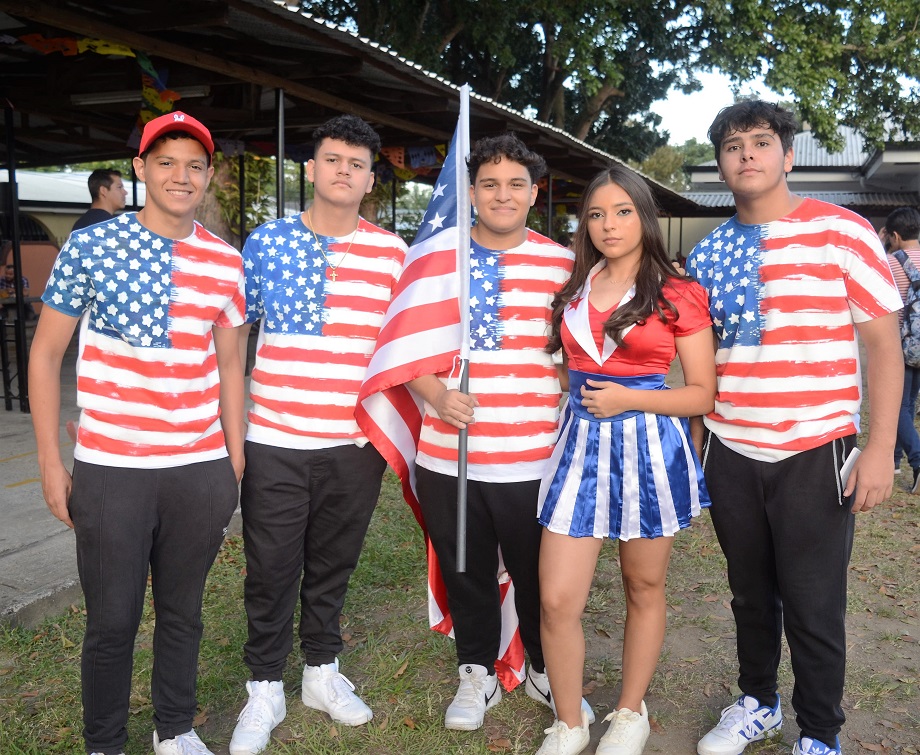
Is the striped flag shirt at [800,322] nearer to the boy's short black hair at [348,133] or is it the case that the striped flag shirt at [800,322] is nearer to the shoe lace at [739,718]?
the shoe lace at [739,718]

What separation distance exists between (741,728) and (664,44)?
15.3 meters

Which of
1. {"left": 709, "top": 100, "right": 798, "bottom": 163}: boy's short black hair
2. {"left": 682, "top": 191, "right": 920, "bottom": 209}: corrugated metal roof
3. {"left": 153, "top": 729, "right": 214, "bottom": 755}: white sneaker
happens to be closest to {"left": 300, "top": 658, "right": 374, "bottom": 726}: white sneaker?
{"left": 153, "top": 729, "right": 214, "bottom": 755}: white sneaker

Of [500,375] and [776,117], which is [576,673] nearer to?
[500,375]

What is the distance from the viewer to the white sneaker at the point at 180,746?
270cm

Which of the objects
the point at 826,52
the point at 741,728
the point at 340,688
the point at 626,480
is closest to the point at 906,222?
the point at 741,728

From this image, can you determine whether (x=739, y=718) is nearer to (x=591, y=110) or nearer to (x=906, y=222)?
(x=906, y=222)

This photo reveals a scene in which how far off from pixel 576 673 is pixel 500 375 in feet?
3.23

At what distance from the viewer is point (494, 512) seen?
2.92m

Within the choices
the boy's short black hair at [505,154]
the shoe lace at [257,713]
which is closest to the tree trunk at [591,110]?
the boy's short black hair at [505,154]

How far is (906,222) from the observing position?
6.49 meters

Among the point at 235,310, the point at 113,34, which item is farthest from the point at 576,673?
the point at 113,34

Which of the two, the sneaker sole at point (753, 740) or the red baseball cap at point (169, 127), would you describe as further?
the sneaker sole at point (753, 740)

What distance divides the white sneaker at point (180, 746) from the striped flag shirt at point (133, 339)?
0.90 meters

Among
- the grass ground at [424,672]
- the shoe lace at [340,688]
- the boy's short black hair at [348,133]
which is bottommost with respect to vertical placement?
the grass ground at [424,672]
